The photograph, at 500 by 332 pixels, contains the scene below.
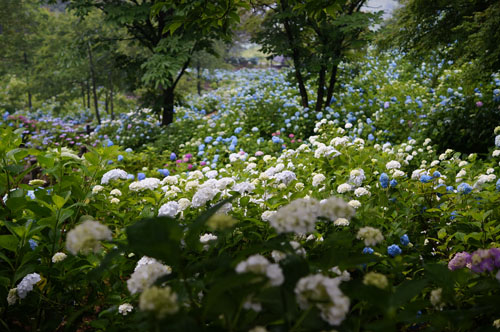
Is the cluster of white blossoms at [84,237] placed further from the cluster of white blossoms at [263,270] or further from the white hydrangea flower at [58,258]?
the white hydrangea flower at [58,258]

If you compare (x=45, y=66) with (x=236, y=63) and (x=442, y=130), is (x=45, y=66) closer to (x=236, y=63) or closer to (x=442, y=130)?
(x=442, y=130)

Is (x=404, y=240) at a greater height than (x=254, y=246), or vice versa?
(x=254, y=246)

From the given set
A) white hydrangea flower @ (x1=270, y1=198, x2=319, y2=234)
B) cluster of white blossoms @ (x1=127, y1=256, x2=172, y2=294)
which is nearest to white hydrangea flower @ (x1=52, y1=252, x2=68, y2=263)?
cluster of white blossoms @ (x1=127, y1=256, x2=172, y2=294)

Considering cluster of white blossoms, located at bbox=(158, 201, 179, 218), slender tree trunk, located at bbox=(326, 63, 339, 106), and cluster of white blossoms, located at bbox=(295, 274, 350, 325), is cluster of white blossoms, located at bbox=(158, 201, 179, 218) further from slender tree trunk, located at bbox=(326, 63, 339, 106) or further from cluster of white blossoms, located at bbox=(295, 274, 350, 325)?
slender tree trunk, located at bbox=(326, 63, 339, 106)

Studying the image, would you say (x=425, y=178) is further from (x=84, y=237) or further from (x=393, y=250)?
(x=84, y=237)

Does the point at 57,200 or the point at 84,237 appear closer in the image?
the point at 84,237

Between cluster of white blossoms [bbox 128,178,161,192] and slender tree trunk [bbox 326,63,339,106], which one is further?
slender tree trunk [bbox 326,63,339,106]

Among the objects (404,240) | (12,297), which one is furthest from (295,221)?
(404,240)

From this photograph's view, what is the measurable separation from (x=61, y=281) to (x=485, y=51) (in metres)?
4.07

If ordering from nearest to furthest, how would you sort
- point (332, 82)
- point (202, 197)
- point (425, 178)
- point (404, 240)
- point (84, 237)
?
point (84, 237)
point (202, 197)
point (404, 240)
point (425, 178)
point (332, 82)

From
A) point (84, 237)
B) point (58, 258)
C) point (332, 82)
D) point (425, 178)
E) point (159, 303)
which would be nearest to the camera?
point (159, 303)

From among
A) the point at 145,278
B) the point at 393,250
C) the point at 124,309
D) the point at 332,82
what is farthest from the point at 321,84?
the point at 145,278

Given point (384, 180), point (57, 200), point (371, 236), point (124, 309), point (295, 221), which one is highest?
point (295, 221)

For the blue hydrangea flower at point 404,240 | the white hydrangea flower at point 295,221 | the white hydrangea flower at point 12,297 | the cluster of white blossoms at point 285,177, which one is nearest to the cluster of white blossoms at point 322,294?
the white hydrangea flower at point 295,221
